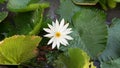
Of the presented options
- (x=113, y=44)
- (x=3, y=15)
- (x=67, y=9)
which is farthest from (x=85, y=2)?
(x=3, y=15)

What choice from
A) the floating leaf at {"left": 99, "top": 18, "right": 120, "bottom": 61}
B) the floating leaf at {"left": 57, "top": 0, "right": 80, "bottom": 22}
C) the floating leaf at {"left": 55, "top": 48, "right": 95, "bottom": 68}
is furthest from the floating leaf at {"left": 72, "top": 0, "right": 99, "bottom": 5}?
the floating leaf at {"left": 55, "top": 48, "right": 95, "bottom": 68}

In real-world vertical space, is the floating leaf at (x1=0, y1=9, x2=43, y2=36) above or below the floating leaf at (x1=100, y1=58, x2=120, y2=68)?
above

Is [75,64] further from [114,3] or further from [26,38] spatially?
[114,3]

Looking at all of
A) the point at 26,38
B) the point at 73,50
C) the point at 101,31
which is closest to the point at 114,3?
the point at 101,31

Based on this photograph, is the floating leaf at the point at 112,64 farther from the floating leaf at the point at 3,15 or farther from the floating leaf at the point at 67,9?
the floating leaf at the point at 3,15

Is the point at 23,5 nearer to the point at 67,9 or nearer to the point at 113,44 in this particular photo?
the point at 67,9

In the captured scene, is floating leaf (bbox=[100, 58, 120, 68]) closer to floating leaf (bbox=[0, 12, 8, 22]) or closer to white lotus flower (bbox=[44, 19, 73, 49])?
white lotus flower (bbox=[44, 19, 73, 49])
